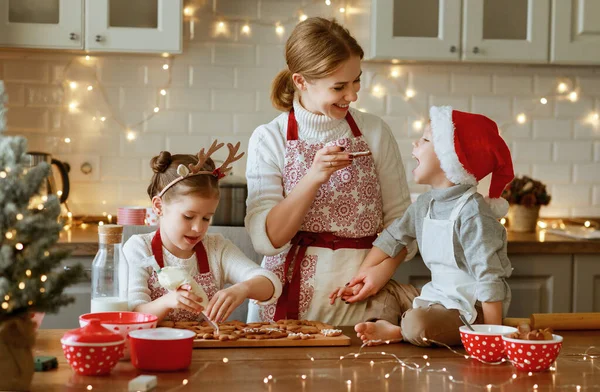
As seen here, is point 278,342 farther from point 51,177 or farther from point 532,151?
point 532,151

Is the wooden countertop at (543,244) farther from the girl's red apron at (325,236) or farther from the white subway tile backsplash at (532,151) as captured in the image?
the girl's red apron at (325,236)

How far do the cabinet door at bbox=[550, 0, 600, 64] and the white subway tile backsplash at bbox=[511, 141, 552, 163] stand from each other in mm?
522

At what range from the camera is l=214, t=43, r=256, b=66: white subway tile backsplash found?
3943 mm

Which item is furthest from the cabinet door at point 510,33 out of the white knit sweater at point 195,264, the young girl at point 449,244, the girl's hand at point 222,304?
the girl's hand at point 222,304

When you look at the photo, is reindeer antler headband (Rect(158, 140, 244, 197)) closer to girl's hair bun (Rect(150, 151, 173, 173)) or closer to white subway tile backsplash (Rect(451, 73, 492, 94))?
girl's hair bun (Rect(150, 151, 173, 173))

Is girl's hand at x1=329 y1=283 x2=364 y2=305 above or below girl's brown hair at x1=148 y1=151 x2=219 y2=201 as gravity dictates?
below

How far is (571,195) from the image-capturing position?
13.8 ft

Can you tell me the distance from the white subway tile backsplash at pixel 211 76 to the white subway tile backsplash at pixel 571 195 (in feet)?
5.61

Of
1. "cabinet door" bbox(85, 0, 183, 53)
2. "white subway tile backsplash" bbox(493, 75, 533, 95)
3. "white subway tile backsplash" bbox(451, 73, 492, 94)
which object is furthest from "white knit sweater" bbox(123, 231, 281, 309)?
"white subway tile backsplash" bbox(493, 75, 533, 95)

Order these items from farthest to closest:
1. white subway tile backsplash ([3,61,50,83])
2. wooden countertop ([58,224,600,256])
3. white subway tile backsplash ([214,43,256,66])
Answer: white subway tile backsplash ([214,43,256,66]) < white subway tile backsplash ([3,61,50,83]) < wooden countertop ([58,224,600,256])

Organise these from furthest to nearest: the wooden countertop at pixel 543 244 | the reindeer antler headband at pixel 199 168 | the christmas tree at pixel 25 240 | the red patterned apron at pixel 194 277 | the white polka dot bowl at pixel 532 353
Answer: the wooden countertop at pixel 543 244, the red patterned apron at pixel 194 277, the reindeer antler headband at pixel 199 168, the white polka dot bowl at pixel 532 353, the christmas tree at pixel 25 240

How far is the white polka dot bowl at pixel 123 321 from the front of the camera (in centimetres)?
172

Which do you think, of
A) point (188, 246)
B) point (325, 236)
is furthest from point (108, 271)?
point (325, 236)

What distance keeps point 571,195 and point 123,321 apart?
9.78ft
